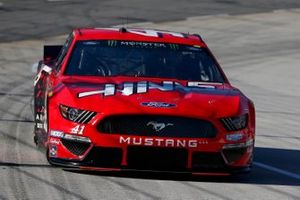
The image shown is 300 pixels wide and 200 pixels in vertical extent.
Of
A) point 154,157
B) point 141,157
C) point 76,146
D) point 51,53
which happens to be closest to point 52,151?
point 76,146

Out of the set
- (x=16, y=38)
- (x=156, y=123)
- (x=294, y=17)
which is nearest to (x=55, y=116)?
(x=156, y=123)

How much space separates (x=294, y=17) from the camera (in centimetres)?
3419

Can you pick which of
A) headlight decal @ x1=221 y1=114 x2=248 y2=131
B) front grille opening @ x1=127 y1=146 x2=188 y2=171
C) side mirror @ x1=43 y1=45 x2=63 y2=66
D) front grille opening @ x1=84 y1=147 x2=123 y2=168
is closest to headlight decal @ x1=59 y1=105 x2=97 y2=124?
front grille opening @ x1=84 y1=147 x2=123 y2=168

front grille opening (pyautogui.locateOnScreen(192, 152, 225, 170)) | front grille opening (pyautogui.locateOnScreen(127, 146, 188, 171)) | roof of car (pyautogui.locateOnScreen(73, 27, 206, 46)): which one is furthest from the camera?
roof of car (pyautogui.locateOnScreen(73, 27, 206, 46))

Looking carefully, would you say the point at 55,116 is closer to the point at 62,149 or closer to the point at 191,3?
the point at 62,149

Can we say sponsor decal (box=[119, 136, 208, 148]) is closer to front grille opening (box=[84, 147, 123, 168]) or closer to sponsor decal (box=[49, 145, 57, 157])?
front grille opening (box=[84, 147, 123, 168])

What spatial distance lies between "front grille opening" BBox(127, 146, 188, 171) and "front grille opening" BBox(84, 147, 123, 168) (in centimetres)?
10

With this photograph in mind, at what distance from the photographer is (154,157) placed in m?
8.23

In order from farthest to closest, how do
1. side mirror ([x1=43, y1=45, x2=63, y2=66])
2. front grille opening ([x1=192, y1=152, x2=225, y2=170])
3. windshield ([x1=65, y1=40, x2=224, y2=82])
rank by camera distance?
side mirror ([x1=43, y1=45, x2=63, y2=66]), windshield ([x1=65, y1=40, x2=224, y2=82]), front grille opening ([x1=192, y1=152, x2=225, y2=170])

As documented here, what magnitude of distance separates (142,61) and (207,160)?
67.5 inches

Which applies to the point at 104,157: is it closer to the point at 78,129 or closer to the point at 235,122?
the point at 78,129

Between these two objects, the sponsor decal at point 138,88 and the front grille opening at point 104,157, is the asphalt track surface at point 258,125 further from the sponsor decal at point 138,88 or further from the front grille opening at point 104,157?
the sponsor decal at point 138,88

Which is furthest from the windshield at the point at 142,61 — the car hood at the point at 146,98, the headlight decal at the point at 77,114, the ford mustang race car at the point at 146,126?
the headlight decal at the point at 77,114

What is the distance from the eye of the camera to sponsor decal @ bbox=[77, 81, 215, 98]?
852 centimetres
